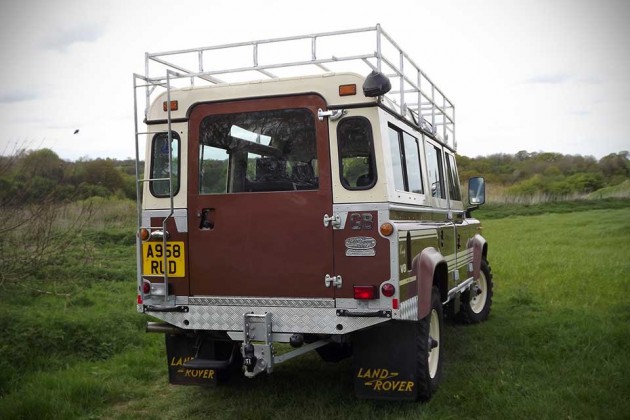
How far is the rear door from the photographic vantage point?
203 inches

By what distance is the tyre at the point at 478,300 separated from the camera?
29.3 ft

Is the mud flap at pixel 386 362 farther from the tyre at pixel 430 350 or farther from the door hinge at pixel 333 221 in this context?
the door hinge at pixel 333 221

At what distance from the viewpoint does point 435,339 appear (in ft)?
20.3

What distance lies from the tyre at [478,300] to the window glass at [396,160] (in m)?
3.70

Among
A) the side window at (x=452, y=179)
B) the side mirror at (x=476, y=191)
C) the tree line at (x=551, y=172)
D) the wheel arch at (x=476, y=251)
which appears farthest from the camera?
the tree line at (x=551, y=172)

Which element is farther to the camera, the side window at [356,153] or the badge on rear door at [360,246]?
the side window at [356,153]

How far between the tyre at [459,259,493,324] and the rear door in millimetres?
4344

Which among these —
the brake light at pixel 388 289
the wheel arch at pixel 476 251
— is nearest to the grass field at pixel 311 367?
the wheel arch at pixel 476 251

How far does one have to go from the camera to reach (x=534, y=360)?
272 inches

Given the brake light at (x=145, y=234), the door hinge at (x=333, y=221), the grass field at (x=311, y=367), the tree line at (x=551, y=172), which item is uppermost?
the tree line at (x=551, y=172)

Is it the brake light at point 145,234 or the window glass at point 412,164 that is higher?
the window glass at point 412,164

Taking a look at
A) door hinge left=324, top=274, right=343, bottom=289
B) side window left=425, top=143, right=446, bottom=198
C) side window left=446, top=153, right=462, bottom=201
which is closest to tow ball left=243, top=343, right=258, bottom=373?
door hinge left=324, top=274, right=343, bottom=289

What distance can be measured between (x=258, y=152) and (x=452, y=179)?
393cm

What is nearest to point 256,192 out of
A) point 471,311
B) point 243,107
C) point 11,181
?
point 243,107
